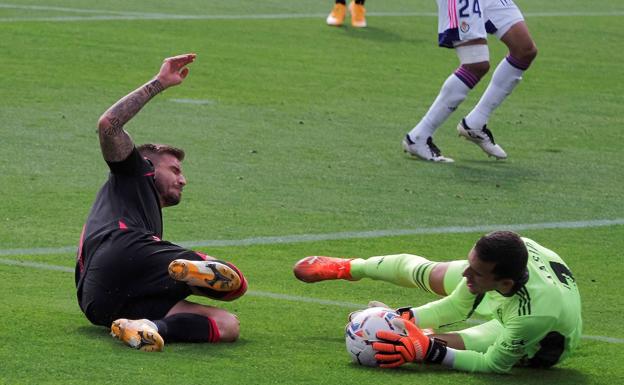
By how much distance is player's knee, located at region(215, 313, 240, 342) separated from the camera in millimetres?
6934

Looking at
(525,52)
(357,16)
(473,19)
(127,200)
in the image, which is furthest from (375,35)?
(127,200)

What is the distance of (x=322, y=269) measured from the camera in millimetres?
7594

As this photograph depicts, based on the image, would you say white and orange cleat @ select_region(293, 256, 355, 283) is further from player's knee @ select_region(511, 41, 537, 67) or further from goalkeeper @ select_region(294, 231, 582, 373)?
player's knee @ select_region(511, 41, 537, 67)

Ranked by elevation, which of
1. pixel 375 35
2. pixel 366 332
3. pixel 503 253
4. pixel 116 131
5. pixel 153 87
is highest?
pixel 153 87

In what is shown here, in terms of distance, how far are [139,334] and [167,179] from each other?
39.7 inches

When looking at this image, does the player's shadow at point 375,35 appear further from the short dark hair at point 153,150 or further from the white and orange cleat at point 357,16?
the short dark hair at point 153,150

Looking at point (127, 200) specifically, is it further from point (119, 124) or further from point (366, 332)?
point (366, 332)

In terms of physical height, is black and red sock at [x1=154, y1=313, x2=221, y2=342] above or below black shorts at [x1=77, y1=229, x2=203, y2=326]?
below

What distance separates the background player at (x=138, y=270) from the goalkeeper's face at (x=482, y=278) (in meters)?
Answer: 1.08

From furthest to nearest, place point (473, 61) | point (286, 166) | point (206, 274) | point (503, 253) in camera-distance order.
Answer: point (473, 61) → point (286, 166) → point (206, 274) → point (503, 253)

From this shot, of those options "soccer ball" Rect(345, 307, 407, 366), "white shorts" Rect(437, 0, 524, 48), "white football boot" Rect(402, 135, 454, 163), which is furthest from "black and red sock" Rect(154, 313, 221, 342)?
"white shorts" Rect(437, 0, 524, 48)

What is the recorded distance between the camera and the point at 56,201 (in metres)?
10.3

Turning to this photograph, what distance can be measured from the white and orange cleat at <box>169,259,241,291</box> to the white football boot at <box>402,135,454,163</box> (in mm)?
5933

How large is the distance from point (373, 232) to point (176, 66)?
287cm
